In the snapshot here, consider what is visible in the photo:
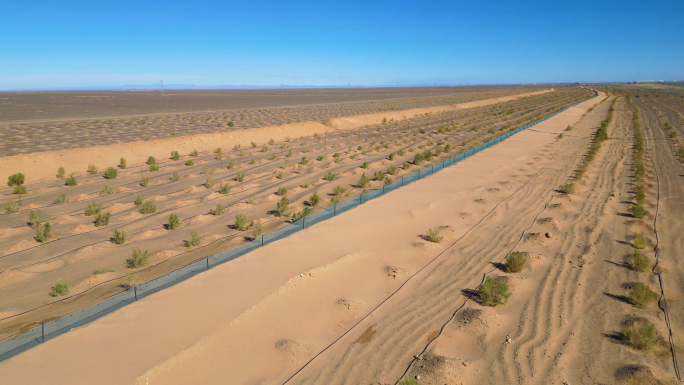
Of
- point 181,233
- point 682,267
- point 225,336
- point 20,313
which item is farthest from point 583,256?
point 20,313

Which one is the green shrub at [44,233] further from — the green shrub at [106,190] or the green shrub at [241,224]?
the green shrub at [241,224]

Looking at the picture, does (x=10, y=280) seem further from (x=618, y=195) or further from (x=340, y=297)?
(x=618, y=195)

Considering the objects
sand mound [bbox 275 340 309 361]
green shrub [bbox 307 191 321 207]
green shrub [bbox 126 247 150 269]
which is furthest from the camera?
green shrub [bbox 307 191 321 207]

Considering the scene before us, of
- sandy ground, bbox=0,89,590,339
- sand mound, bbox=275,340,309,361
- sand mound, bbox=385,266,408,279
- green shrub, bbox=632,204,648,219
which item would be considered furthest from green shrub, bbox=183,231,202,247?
green shrub, bbox=632,204,648,219

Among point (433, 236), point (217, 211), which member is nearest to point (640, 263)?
point (433, 236)

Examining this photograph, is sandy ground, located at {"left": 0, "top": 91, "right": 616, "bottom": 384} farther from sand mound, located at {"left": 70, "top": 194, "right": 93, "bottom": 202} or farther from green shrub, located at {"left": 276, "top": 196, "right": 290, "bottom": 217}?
sand mound, located at {"left": 70, "top": 194, "right": 93, "bottom": 202}

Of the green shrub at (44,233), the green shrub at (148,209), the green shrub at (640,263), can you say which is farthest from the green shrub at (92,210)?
the green shrub at (640,263)
